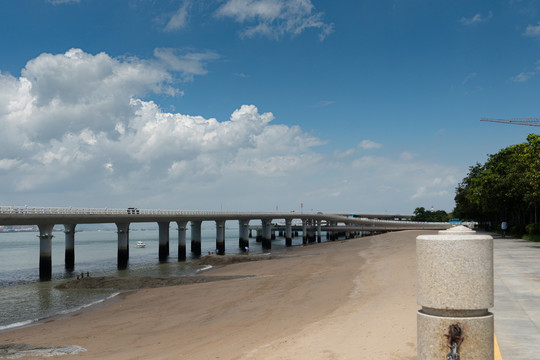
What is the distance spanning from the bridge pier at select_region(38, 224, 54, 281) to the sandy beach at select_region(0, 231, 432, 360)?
23626 millimetres

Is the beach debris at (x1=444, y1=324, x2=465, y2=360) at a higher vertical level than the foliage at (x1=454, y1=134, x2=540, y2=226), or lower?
lower

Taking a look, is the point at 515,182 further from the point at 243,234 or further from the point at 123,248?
the point at 243,234

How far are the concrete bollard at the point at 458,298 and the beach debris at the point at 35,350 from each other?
1583 centimetres

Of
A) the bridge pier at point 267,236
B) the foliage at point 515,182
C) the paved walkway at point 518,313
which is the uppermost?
the foliage at point 515,182

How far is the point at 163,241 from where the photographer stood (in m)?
75.6

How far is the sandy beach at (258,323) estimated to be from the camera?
11508 millimetres

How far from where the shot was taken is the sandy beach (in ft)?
37.8

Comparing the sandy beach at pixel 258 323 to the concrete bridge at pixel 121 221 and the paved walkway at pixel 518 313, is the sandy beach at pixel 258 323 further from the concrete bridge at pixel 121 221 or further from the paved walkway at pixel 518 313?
the concrete bridge at pixel 121 221

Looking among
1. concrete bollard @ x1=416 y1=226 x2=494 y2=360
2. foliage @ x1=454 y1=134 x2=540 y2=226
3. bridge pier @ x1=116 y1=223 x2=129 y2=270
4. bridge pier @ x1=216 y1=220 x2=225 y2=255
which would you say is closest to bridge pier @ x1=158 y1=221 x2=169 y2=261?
bridge pier @ x1=116 y1=223 x2=129 y2=270

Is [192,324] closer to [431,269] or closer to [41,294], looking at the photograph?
→ [431,269]

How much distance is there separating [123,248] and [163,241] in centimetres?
1411

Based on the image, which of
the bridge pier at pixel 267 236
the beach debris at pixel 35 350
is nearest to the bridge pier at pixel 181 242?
the bridge pier at pixel 267 236

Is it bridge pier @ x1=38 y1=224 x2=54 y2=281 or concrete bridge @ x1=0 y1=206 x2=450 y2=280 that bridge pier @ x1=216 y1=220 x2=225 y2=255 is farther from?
bridge pier @ x1=38 y1=224 x2=54 y2=281

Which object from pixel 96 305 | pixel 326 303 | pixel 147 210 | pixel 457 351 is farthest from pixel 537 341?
pixel 147 210
